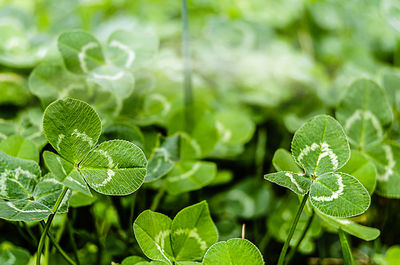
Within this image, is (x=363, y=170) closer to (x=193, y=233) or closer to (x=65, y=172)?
(x=193, y=233)

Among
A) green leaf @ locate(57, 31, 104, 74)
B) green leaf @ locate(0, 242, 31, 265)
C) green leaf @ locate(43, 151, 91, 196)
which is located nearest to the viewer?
green leaf @ locate(43, 151, 91, 196)

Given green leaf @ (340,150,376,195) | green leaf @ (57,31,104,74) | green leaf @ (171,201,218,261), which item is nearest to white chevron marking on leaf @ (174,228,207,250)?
green leaf @ (171,201,218,261)

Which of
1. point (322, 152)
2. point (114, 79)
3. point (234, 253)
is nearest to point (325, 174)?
point (322, 152)

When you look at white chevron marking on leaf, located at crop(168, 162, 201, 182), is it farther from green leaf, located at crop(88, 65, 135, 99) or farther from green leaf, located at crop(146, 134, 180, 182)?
green leaf, located at crop(88, 65, 135, 99)

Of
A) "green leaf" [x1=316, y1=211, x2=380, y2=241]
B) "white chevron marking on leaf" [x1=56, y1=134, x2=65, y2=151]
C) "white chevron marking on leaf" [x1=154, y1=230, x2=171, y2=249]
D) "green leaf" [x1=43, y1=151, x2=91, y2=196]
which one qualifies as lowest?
"white chevron marking on leaf" [x1=154, y1=230, x2=171, y2=249]

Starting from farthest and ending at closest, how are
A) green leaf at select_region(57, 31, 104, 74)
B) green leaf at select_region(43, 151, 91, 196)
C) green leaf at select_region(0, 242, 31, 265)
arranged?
green leaf at select_region(57, 31, 104, 74) → green leaf at select_region(0, 242, 31, 265) → green leaf at select_region(43, 151, 91, 196)

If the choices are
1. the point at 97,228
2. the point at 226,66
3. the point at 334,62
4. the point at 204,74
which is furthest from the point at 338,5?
the point at 97,228
